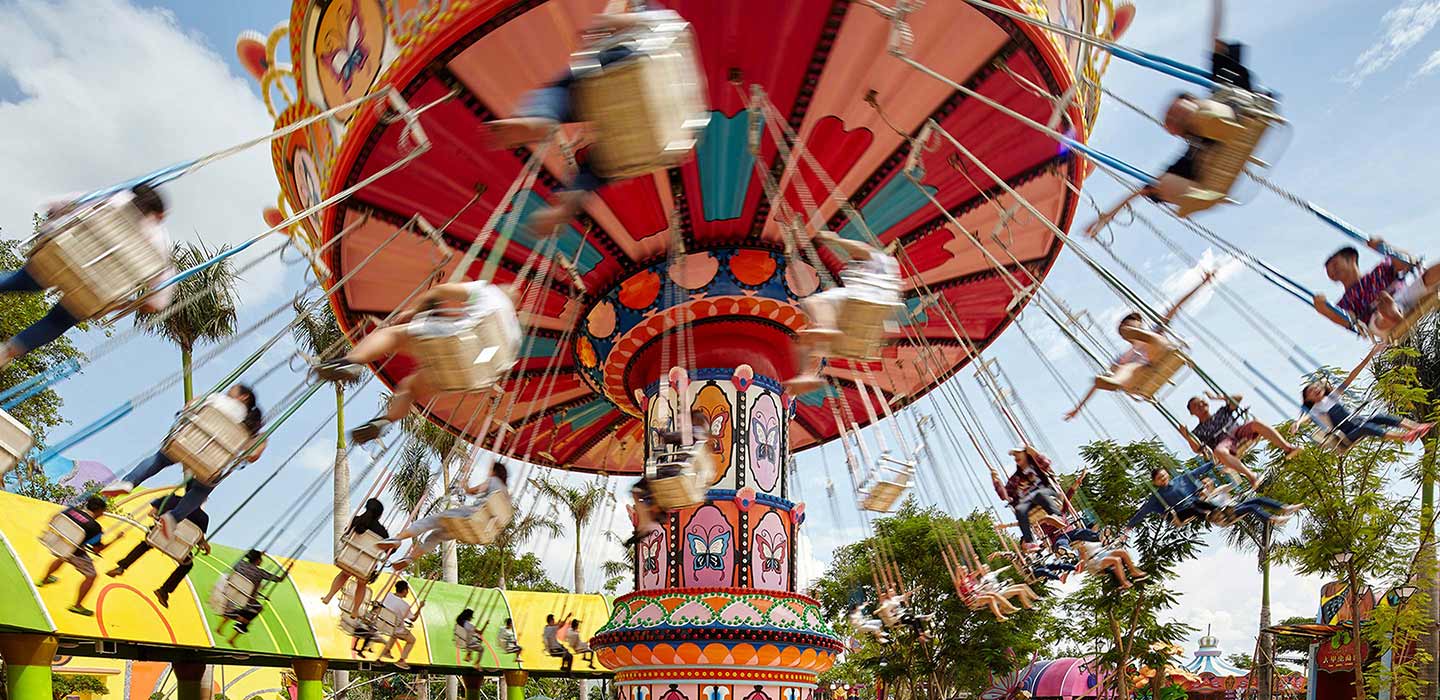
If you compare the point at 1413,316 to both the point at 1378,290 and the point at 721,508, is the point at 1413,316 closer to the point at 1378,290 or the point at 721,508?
the point at 1378,290

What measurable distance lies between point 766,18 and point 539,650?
16.0 metres

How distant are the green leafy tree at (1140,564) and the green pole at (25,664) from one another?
15984 millimetres

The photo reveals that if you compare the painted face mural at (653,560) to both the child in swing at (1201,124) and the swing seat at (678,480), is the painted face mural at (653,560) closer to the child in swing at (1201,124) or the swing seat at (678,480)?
the swing seat at (678,480)

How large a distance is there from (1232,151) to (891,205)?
422 centimetres

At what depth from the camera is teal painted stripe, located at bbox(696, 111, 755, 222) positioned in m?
8.23

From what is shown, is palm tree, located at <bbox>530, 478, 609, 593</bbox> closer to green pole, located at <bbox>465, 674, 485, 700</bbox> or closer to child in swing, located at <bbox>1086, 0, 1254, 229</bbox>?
green pole, located at <bbox>465, 674, 485, 700</bbox>

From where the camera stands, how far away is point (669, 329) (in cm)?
978

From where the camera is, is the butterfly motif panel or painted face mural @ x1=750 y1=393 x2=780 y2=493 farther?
painted face mural @ x1=750 y1=393 x2=780 y2=493

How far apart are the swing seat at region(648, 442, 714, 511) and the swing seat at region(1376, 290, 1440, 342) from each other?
14.5 feet

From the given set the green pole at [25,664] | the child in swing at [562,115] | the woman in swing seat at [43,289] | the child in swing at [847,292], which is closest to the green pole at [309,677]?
the green pole at [25,664]

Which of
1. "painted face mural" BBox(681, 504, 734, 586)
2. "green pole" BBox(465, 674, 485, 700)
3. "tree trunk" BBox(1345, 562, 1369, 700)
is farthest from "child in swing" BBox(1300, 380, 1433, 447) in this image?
"green pole" BBox(465, 674, 485, 700)

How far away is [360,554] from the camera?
806cm

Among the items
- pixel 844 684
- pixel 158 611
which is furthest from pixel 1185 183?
pixel 844 684

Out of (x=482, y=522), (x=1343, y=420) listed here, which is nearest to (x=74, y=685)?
(x=482, y=522)
